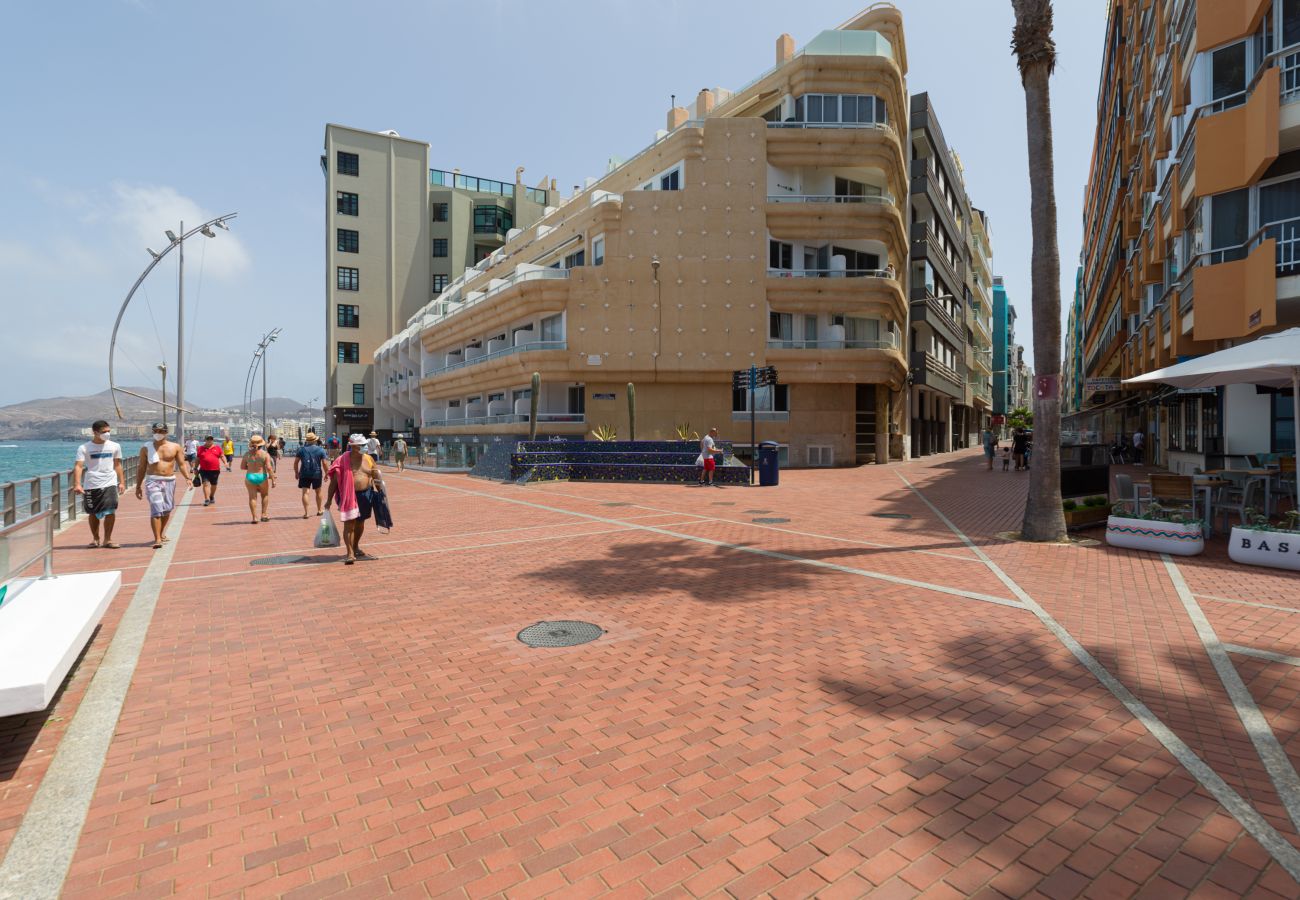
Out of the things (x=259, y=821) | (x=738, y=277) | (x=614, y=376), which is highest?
(x=738, y=277)

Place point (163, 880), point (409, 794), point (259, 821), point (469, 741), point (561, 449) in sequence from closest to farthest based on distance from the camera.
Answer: point (163, 880) → point (259, 821) → point (409, 794) → point (469, 741) → point (561, 449)

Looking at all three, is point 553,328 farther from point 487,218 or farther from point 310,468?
point 487,218

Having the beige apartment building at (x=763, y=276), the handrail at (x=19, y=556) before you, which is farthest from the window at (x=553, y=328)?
the handrail at (x=19, y=556)

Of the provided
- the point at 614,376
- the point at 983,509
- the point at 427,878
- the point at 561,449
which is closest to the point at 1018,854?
the point at 427,878

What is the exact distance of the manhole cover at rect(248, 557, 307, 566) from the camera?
8.89 metres

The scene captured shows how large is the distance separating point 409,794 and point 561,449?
2048 centimetres

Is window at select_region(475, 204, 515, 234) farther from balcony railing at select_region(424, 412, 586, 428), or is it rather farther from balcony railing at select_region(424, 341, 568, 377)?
balcony railing at select_region(424, 341, 568, 377)

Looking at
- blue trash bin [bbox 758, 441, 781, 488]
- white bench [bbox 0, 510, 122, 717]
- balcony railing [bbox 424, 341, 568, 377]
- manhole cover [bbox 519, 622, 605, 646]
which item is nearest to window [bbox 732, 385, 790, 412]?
balcony railing [bbox 424, 341, 568, 377]

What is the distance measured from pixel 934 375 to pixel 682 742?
1639 inches

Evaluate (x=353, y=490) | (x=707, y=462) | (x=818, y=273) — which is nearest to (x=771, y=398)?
(x=818, y=273)

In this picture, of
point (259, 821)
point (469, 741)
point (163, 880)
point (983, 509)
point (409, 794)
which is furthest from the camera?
point (983, 509)

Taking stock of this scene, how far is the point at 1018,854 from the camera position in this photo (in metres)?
2.77

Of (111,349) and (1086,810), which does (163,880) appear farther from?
(111,349)

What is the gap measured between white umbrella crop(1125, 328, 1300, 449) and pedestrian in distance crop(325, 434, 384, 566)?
38.9ft
